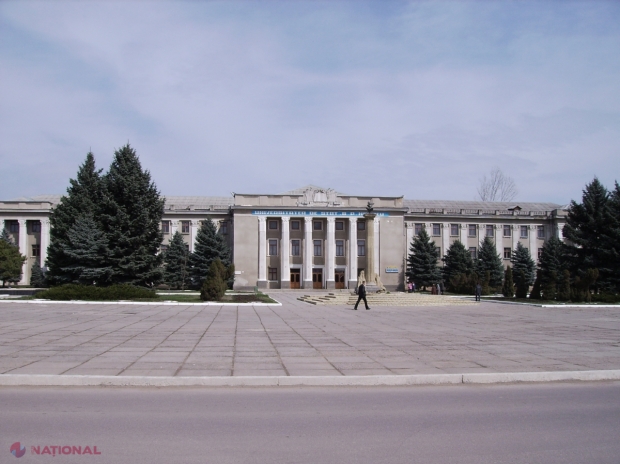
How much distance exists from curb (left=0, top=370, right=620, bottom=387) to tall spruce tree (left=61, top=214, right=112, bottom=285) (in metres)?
28.3

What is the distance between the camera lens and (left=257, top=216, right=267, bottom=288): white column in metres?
66.4

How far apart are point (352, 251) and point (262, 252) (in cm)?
1188

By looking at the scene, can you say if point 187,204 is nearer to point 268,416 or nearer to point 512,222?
point 512,222

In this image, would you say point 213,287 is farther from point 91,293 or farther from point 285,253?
point 285,253

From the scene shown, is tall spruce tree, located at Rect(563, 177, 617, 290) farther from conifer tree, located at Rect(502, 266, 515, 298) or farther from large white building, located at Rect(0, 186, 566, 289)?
large white building, located at Rect(0, 186, 566, 289)

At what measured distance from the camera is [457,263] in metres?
64.7

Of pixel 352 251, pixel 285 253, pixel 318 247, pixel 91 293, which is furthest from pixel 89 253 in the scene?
pixel 352 251

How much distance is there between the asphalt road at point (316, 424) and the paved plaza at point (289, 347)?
4.26ft

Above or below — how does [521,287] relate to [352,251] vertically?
below

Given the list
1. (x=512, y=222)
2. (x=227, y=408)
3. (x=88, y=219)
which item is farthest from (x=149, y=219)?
(x=512, y=222)

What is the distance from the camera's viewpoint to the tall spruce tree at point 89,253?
1371 inches

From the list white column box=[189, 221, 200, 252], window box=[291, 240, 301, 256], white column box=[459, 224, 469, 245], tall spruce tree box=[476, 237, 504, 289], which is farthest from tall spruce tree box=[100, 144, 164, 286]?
white column box=[459, 224, 469, 245]

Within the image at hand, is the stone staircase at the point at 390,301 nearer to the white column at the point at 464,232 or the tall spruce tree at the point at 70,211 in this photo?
the tall spruce tree at the point at 70,211

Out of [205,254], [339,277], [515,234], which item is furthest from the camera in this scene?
[515,234]
